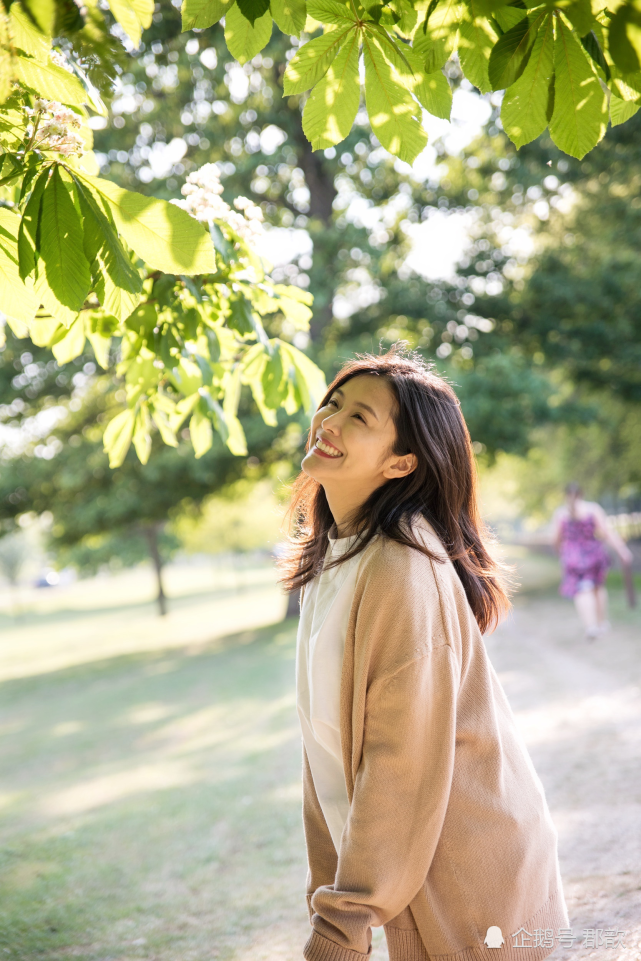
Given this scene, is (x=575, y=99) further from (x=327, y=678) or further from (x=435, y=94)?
(x=327, y=678)

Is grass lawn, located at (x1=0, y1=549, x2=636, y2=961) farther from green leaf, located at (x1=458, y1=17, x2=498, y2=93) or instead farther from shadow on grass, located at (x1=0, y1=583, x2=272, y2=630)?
shadow on grass, located at (x1=0, y1=583, x2=272, y2=630)

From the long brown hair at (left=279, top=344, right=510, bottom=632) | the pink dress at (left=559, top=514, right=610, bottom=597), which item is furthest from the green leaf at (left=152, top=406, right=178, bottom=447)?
the pink dress at (left=559, top=514, right=610, bottom=597)

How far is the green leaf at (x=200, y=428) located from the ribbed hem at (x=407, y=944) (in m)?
1.75

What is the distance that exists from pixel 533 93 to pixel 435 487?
0.97 m

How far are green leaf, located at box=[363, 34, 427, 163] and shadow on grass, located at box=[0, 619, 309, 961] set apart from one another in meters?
3.06

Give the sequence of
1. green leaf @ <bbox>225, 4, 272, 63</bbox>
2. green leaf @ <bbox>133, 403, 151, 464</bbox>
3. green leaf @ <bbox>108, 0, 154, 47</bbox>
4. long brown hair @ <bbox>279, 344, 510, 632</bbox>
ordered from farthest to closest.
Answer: green leaf @ <bbox>133, 403, 151, 464</bbox>, long brown hair @ <bbox>279, 344, 510, 632</bbox>, green leaf @ <bbox>225, 4, 272, 63</bbox>, green leaf @ <bbox>108, 0, 154, 47</bbox>

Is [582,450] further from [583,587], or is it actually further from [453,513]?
[453,513]

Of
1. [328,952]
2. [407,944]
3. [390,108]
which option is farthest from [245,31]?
[407,944]

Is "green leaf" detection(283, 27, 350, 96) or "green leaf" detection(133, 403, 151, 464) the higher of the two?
"green leaf" detection(283, 27, 350, 96)

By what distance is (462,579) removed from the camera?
83.2 inches

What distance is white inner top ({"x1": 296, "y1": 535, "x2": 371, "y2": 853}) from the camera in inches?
72.8

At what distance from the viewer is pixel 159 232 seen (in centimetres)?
146

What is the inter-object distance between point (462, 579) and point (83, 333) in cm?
153

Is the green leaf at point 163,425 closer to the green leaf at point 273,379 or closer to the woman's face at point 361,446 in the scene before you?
the green leaf at point 273,379
